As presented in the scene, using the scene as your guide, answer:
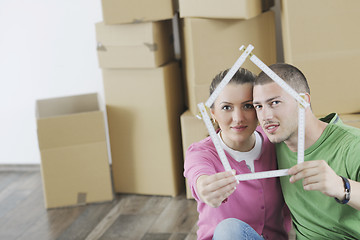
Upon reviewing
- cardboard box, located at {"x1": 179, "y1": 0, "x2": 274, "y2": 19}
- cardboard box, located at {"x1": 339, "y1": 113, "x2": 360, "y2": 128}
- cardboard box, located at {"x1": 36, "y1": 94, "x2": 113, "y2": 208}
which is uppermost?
cardboard box, located at {"x1": 179, "y1": 0, "x2": 274, "y2": 19}

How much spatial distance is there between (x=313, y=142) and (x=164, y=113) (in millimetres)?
1360

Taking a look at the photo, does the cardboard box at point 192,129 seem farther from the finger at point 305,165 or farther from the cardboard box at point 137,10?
the finger at point 305,165

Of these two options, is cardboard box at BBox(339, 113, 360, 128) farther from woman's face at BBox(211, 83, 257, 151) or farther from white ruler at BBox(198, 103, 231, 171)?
white ruler at BBox(198, 103, 231, 171)

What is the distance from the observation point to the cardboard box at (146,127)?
9.14 ft

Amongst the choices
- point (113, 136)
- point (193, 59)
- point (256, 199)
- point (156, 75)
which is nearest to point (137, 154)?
point (113, 136)

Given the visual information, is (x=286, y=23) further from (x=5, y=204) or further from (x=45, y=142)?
(x=5, y=204)

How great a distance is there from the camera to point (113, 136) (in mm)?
2908

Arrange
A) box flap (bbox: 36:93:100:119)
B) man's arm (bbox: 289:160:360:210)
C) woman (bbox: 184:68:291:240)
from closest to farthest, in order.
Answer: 1. man's arm (bbox: 289:160:360:210)
2. woman (bbox: 184:68:291:240)
3. box flap (bbox: 36:93:100:119)

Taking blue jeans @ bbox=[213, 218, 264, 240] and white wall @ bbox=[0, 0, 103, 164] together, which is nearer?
blue jeans @ bbox=[213, 218, 264, 240]

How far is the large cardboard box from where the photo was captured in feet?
7.61

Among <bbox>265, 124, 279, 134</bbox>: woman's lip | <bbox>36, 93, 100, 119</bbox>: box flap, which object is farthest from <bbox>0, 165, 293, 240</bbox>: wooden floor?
<bbox>265, 124, 279, 134</bbox>: woman's lip

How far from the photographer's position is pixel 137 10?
104 inches

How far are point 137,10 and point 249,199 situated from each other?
131 cm

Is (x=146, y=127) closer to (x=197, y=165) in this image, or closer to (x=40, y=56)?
(x=40, y=56)
